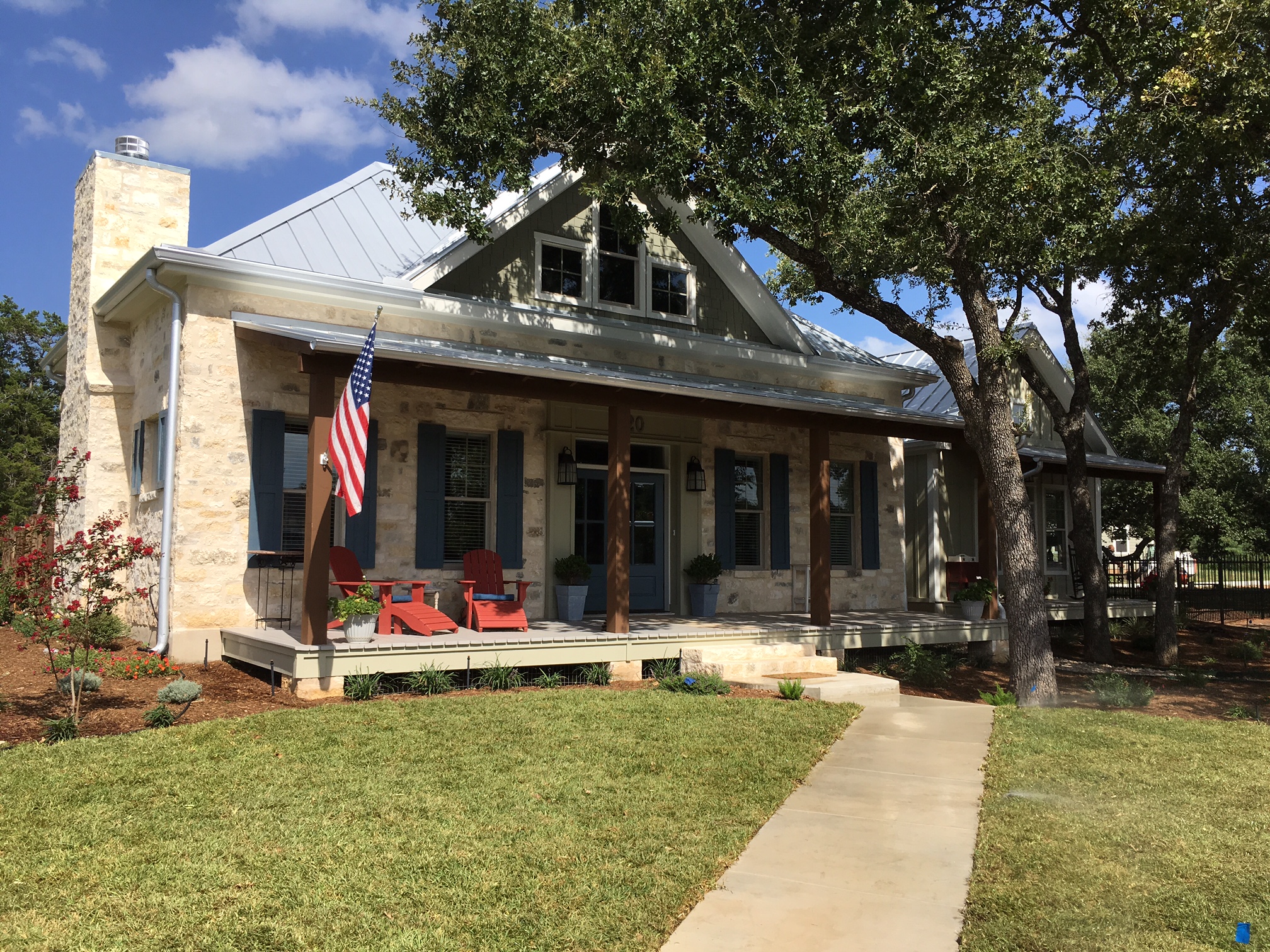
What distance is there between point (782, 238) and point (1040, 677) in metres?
5.23

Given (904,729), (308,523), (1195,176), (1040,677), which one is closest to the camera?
(904,729)

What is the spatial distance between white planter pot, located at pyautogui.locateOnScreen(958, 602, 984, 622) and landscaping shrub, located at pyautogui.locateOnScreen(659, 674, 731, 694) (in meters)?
6.24

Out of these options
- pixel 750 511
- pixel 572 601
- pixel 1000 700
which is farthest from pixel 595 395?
pixel 1000 700

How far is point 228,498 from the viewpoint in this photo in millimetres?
9797

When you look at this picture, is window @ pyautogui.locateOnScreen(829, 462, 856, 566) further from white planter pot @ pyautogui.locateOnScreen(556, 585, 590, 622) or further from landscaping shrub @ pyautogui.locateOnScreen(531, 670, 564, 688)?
landscaping shrub @ pyautogui.locateOnScreen(531, 670, 564, 688)

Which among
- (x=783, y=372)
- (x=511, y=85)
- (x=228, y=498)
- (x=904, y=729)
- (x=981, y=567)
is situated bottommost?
(x=904, y=729)

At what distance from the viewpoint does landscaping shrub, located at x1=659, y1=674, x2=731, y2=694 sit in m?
8.98

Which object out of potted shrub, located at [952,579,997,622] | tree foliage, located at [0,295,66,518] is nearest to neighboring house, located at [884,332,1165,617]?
potted shrub, located at [952,579,997,622]

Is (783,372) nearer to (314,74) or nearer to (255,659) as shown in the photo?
(255,659)

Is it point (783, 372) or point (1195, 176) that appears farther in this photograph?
point (783, 372)

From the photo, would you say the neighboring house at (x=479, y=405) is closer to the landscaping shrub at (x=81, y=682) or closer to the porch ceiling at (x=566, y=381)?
the porch ceiling at (x=566, y=381)

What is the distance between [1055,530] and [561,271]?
12041 millimetres

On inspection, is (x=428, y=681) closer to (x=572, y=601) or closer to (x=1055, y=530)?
(x=572, y=601)

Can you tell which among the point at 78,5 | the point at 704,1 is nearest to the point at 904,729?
the point at 704,1
